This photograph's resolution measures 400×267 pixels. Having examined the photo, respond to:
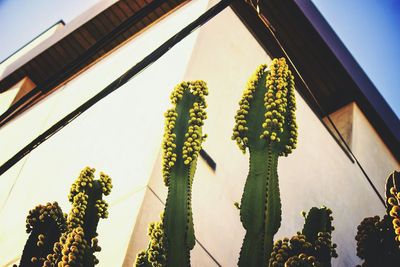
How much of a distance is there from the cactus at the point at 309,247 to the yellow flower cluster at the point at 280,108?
0.38m

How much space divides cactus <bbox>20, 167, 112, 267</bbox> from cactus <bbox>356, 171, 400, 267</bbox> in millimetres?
1333

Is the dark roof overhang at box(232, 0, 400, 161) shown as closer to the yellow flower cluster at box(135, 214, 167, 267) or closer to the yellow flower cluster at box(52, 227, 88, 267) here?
the yellow flower cluster at box(135, 214, 167, 267)

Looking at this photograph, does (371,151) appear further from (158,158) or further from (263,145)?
(263,145)

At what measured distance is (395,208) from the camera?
8.04 ft

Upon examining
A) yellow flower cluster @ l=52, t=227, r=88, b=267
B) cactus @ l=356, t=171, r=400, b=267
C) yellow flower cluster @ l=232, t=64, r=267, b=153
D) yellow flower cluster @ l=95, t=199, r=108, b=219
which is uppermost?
yellow flower cluster @ l=95, t=199, r=108, b=219

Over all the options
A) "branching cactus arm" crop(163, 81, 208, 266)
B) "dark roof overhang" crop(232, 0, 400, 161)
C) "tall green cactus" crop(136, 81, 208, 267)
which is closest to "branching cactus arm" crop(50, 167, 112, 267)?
"tall green cactus" crop(136, 81, 208, 267)

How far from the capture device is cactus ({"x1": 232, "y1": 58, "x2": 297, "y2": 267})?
8.59ft

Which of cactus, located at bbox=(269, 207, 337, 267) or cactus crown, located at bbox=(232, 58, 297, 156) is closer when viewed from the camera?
cactus, located at bbox=(269, 207, 337, 267)

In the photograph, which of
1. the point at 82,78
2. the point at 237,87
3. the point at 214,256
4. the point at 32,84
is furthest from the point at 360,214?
the point at 32,84

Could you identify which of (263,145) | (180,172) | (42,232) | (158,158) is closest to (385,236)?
(263,145)

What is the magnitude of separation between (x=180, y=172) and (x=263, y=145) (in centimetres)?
44

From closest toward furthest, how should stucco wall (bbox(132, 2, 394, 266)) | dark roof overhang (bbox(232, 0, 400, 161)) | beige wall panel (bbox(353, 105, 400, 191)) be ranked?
1. stucco wall (bbox(132, 2, 394, 266))
2. dark roof overhang (bbox(232, 0, 400, 161))
3. beige wall panel (bbox(353, 105, 400, 191))

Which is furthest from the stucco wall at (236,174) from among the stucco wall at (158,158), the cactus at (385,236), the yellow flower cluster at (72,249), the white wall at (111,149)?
the cactus at (385,236)

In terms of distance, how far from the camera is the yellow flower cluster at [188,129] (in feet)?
9.48
